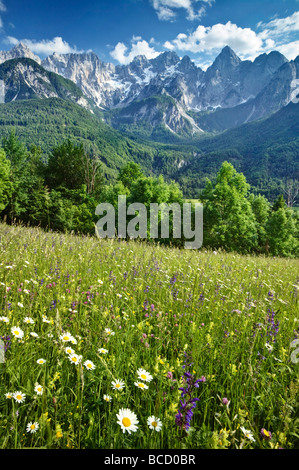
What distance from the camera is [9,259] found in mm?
4352

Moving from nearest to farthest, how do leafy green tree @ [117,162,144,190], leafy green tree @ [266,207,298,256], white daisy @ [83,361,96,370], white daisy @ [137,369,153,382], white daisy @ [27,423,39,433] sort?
white daisy @ [27,423,39,433], white daisy @ [137,369,153,382], white daisy @ [83,361,96,370], leafy green tree @ [266,207,298,256], leafy green tree @ [117,162,144,190]

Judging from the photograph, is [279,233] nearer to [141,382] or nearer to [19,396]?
[141,382]

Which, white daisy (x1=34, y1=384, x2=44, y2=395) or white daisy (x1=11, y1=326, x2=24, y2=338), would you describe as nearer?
white daisy (x1=34, y1=384, x2=44, y2=395)

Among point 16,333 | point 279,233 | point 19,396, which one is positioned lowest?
point 279,233

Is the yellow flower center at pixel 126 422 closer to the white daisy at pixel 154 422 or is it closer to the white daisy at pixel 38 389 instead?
the white daisy at pixel 154 422

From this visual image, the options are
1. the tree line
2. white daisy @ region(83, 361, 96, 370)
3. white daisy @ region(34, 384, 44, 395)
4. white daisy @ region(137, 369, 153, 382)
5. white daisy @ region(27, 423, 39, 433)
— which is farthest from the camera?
the tree line

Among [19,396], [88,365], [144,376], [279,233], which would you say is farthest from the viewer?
[279,233]

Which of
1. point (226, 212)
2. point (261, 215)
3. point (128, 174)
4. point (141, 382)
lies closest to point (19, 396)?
point (141, 382)

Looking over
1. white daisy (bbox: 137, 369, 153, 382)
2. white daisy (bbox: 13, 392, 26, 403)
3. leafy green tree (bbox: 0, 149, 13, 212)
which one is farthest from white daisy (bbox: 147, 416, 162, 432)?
leafy green tree (bbox: 0, 149, 13, 212)

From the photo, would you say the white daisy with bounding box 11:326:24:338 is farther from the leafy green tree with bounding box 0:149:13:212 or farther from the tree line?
the leafy green tree with bounding box 0:149:13:212

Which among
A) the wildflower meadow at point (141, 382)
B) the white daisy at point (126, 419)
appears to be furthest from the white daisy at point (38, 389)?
the white daisy at point (126, 419)

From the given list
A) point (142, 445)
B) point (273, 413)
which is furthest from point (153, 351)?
point (273, 413)

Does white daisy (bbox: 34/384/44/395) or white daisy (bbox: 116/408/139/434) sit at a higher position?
white daisy (bbox: 34/384/44/395)

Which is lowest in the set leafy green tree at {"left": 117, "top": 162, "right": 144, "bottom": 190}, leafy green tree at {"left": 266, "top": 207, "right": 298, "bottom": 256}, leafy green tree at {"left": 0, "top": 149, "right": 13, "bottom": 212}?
leafy green tree at {"left": 266, "top": 207, "right": 298, "bottom": 256}
